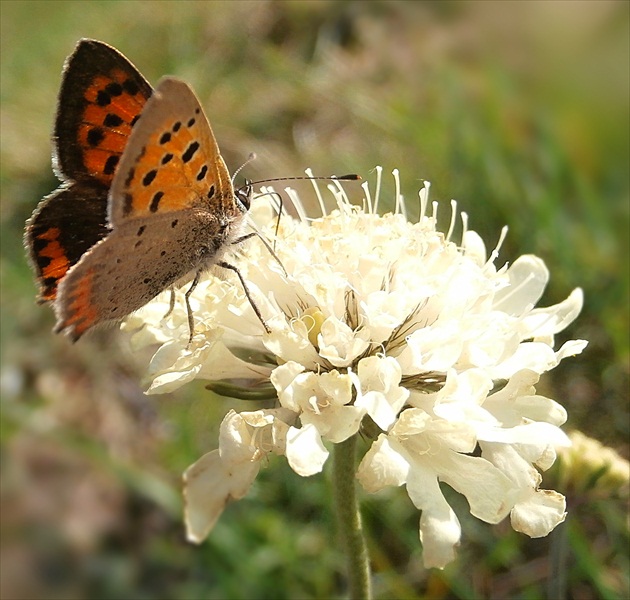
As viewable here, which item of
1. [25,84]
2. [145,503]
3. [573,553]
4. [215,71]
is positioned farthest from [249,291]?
[25,84]

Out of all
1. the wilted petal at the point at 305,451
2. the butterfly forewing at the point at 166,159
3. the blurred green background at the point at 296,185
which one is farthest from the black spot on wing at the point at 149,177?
the blurred green background at the point at 296,185

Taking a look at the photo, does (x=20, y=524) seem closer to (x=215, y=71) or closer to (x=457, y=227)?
(x=457, y=227)

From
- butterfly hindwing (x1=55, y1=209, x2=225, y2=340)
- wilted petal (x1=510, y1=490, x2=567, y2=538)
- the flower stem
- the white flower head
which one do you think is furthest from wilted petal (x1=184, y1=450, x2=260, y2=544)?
wilted petal (x1=510, y1=490, x2=567, y2=538)

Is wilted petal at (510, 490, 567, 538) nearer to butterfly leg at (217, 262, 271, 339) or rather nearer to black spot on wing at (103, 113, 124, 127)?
butterfly leg at (217, 262, 271, 339)

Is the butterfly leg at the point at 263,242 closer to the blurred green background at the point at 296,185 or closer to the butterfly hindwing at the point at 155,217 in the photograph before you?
the butterfly hindwing at the point at 155,217

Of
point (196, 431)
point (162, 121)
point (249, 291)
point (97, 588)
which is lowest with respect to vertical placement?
point (97, 588)

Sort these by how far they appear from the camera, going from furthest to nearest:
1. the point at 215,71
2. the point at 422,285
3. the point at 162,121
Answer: the point at 215,71
the point at 422,285
the point at 162,121
